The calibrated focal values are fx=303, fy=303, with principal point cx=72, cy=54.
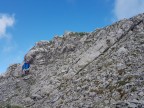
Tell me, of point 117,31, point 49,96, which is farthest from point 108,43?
point 49,96

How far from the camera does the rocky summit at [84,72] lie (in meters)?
39.2

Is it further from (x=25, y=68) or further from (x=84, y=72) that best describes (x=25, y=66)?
(x=84, y=72)

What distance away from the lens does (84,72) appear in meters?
50.2

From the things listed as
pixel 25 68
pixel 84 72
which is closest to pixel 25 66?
pixel 25 68

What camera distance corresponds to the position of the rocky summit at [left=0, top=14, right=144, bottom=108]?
3922 cm

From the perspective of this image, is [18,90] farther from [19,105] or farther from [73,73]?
Answer: [73,73]

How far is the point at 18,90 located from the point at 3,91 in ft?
11.7

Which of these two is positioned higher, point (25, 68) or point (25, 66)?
point (25, 66)

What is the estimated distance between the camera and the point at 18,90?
5866 centimetres

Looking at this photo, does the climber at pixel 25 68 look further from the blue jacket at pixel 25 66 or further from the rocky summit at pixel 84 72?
the rocky summit at pixel 84 72

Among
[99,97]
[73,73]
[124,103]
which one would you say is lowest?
[124,103]

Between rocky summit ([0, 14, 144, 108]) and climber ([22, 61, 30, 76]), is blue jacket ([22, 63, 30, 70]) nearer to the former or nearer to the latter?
climber ([22, 61, 30, 76])

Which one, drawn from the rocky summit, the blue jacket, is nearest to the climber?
the blue jacket

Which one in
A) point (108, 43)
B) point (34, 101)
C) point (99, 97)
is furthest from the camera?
point (108, 43)
